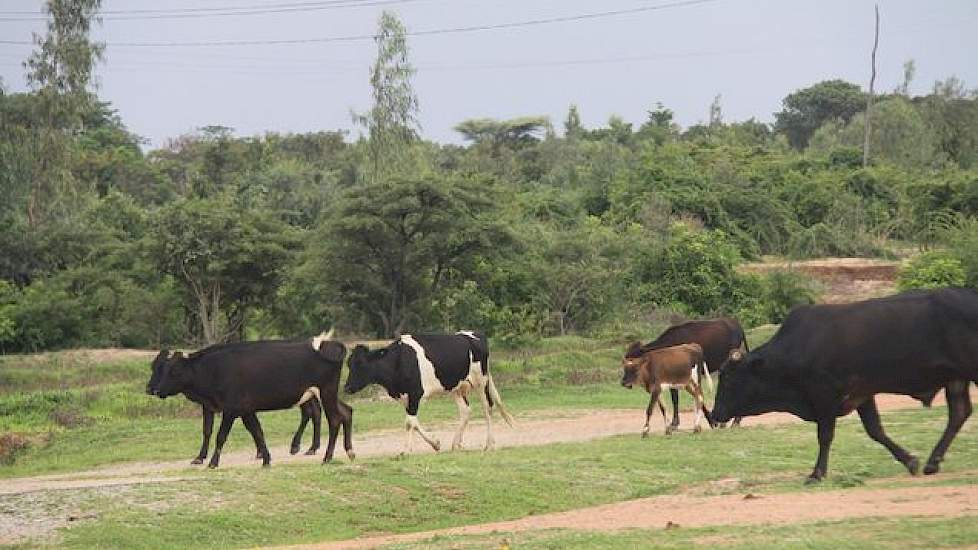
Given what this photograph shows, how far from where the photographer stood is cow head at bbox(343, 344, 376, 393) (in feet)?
67.9

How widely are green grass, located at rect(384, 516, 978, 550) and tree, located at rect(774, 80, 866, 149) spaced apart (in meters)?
102

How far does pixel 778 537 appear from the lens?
10602 millimetres

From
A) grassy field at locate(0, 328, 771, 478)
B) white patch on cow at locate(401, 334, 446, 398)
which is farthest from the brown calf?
grassy field at locate(0, 328, 771, 478)

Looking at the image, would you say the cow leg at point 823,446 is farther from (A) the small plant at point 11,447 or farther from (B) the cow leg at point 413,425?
(A) the small plant at point 11,447

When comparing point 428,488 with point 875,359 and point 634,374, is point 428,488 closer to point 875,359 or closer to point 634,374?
point 875,359

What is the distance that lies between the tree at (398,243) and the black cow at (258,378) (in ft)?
53.0

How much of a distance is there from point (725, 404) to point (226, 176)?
55740mm

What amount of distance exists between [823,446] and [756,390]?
1.24 m

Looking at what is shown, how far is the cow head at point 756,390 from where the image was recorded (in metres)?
15.6

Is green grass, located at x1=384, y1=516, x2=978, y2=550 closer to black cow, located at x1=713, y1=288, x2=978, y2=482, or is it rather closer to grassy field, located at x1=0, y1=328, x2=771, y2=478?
black cow, located at x1=713, y1=288, x2=978, y2=482

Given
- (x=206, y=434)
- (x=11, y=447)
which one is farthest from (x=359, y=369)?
(x=11, y=447)

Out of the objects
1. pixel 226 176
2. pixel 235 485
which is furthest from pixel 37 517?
pixel 226 176

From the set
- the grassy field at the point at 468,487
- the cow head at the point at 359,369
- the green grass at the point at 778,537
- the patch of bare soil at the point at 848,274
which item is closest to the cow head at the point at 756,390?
the grassy field at the point at 468,487

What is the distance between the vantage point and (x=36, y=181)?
51.8 m
